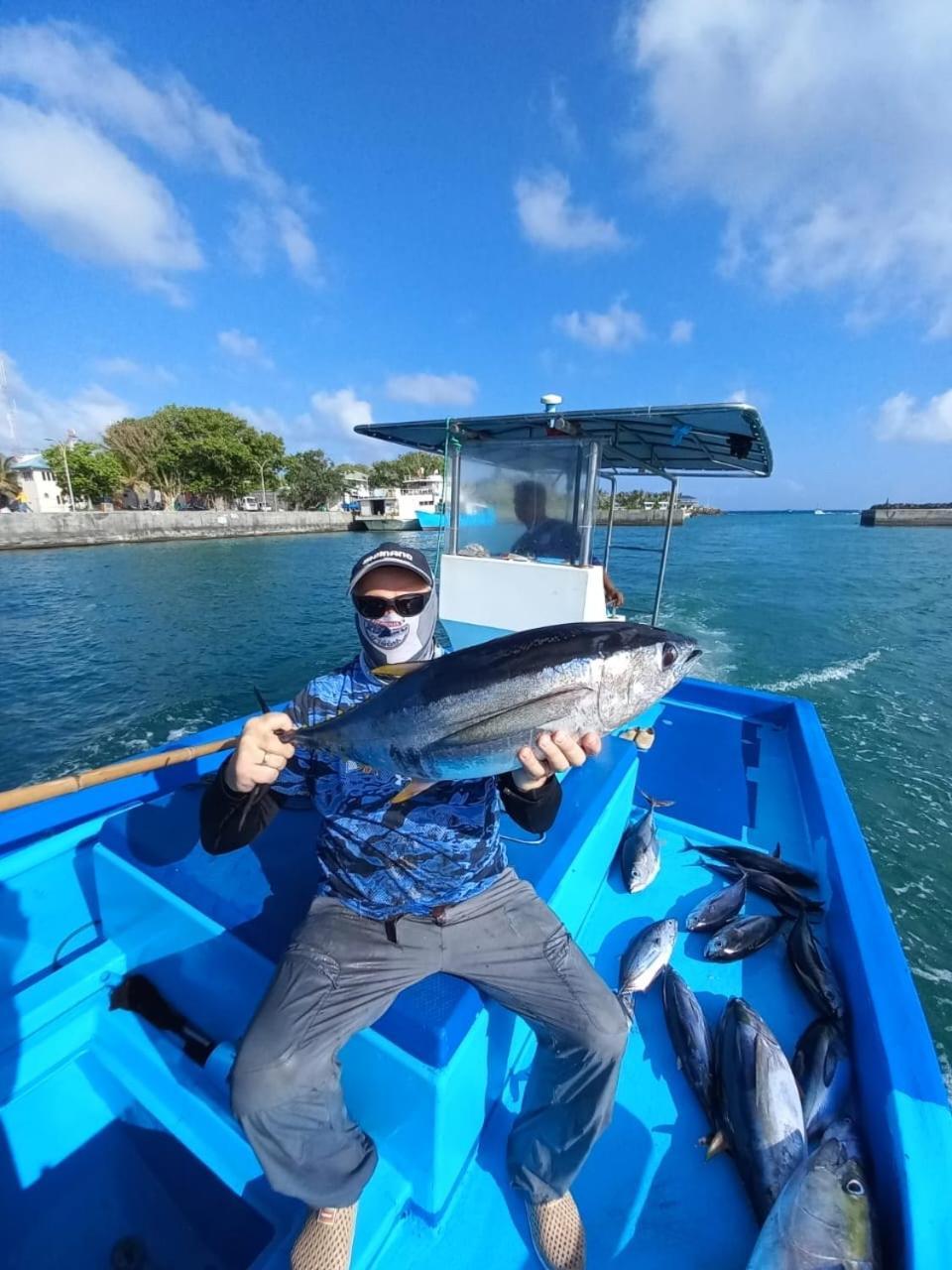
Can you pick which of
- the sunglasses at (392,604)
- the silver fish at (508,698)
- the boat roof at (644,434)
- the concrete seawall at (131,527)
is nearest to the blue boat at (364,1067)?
the silver fish at (508,698)

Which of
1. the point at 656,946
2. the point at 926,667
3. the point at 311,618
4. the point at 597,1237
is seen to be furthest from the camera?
the point at 311,618

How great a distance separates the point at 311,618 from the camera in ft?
70.8

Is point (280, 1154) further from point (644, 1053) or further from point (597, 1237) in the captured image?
point (644, 1053)

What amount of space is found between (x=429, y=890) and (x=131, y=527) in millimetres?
60230

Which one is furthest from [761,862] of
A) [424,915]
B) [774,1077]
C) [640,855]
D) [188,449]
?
[188,449]

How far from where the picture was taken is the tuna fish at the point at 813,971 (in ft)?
9.42

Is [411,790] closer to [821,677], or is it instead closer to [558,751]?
[558,751]

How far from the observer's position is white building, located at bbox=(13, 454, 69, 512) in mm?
63031

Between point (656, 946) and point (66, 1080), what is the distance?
3467 millimetres

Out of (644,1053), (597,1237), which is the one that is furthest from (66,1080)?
(644,1053)

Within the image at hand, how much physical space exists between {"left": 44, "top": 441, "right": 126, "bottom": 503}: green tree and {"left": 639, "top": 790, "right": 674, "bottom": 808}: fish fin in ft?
233

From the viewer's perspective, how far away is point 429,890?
7.46 feet

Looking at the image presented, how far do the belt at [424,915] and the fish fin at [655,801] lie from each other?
3.32m

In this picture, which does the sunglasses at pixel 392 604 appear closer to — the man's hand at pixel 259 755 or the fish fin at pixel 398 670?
the fish fin at pixel 398 670
